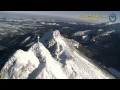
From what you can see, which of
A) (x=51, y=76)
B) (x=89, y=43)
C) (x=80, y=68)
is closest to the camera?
(x=51, y=76)

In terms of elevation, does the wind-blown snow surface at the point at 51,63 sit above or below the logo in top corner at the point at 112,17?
below

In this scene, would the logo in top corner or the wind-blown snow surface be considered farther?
the logo in top corner

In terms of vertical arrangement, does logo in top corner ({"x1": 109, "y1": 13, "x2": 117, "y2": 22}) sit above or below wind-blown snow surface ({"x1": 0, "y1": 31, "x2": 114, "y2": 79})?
above

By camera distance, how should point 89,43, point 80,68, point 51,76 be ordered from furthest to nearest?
point 89,43 → point 80,68 → point 51,76

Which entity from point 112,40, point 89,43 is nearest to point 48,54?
point 89,43

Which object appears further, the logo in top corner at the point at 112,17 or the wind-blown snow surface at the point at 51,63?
the logo in top corner at the point at 112,17

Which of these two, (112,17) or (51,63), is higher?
(112,17)
